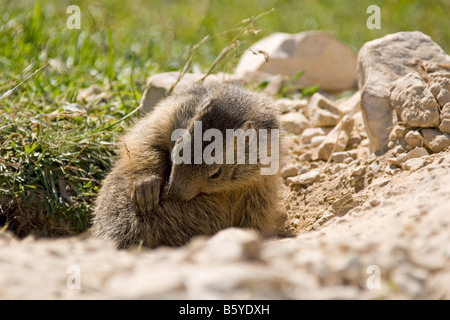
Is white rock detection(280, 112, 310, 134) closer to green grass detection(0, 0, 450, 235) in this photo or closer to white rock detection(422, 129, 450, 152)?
green grass detection(0, 0, 450, 235)

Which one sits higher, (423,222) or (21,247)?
(21,247)

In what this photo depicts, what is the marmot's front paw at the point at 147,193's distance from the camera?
4.10 meters

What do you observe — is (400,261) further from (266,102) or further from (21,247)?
(266,102)

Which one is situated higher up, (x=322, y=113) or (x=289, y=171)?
(x=322, y=113)

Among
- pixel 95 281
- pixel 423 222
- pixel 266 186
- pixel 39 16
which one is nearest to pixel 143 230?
pixel 266 186

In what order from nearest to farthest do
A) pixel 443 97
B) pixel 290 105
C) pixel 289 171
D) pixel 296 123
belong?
pixel 443 97
pixel 289 171
pixel 296 123
pixel 290 105

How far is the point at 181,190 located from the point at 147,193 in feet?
1.07

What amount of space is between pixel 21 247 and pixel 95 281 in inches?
18.8

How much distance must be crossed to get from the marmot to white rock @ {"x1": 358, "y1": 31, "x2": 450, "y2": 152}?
0.79m

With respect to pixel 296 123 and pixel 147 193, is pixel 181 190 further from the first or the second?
pixel 296 123

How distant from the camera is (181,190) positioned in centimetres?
389

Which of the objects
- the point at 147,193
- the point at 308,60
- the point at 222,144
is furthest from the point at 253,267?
the point at 308,60

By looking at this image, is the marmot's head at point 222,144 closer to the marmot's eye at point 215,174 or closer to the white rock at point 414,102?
the marmot's eye at point 215,174

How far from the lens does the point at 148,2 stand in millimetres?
9625
